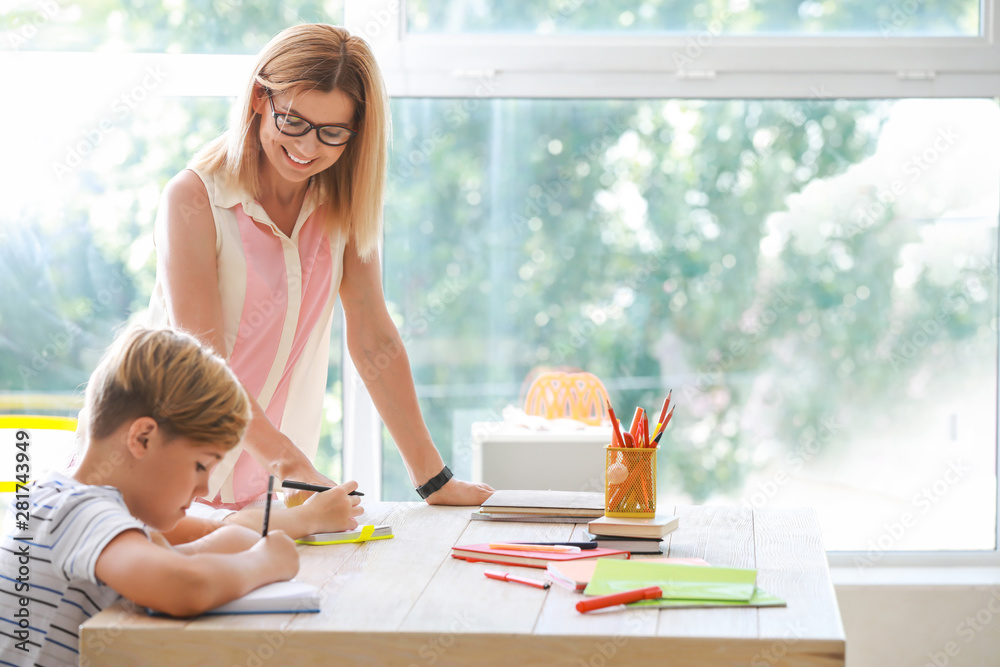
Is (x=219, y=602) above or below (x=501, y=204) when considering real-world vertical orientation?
below

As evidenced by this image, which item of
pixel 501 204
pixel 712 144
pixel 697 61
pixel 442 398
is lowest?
pixel 442 398

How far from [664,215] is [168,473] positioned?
2.00 metres

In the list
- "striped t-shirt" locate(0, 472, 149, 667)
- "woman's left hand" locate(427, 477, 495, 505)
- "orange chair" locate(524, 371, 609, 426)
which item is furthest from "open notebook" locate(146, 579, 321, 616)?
"orange chair" locate(524, 371, 609, 426)

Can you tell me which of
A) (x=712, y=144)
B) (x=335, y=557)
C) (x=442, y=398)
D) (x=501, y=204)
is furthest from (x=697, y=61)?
(x=335, y=557)

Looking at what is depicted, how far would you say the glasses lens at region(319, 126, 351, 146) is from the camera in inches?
63.8

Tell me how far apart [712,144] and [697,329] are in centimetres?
56

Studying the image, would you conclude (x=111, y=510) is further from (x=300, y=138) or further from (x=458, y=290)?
(x=458, y=290)

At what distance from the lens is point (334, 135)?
1643mm

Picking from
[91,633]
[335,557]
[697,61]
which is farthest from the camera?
[697,61]

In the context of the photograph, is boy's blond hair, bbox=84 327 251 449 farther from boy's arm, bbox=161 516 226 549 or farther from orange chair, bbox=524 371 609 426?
orange chair, bbox=524 371 609 426

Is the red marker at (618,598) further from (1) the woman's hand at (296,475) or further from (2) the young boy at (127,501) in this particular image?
(1) the woman's hand at (296,475)

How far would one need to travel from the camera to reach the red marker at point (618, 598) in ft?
3.51

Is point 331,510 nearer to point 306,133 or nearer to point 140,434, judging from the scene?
point 140,434

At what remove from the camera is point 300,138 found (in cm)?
160
